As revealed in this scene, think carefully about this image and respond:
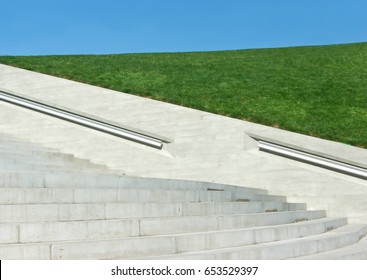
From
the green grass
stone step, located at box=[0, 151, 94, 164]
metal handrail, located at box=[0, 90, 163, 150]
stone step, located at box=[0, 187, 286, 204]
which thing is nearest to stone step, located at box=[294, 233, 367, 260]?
stone step, located at box=[0, 187, 286, 204]

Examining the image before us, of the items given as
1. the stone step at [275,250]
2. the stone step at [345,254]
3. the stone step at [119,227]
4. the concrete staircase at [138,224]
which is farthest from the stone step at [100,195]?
the stone step at [345,254]

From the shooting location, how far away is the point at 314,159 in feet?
38.8

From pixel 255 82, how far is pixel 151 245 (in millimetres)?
10722

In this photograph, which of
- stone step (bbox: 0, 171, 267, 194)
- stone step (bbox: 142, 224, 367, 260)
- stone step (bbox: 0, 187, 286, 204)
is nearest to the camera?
stone step (bbox: 142, 224, 367, 260)

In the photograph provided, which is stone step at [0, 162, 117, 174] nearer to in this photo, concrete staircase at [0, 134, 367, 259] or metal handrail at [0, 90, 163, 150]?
concrete staircase at [0, 134, 367, 259]

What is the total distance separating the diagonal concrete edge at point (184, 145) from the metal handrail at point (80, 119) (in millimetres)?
130

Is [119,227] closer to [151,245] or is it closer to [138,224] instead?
[138,224]

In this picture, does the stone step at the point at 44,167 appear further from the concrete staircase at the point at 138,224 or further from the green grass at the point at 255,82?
the green grass at the point at 255,82

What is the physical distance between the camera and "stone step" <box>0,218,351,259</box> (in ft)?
17.7

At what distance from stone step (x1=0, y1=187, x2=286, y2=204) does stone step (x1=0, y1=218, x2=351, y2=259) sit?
1120 millimetres

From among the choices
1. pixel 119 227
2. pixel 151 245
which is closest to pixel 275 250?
pixel 151 245

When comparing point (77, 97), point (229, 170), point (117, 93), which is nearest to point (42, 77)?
point (77, 97)

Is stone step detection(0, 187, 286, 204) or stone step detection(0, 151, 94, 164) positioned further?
stone step detection(0, 151, 94, 164)

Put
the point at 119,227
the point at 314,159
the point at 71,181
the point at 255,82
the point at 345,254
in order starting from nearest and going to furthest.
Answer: the point at 119,227, the point at 345,254, the point at 71,181, the point at 314,159, the point at 255,82
